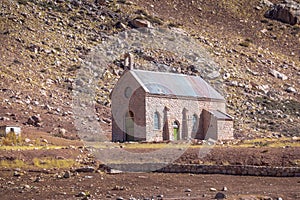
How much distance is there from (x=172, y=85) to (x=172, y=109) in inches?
69.3

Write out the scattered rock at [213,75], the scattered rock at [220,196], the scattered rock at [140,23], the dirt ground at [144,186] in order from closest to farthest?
the scattered rock at [220,196] < the dirt ground at [144,186] < the scattered rock at [213,75] < the scattered rock at [140,23]

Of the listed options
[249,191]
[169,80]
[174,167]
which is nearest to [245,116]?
[169,80]

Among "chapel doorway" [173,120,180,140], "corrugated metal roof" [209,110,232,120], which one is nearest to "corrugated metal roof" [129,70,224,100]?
"corrugated metal roof" [209,110,232,120]

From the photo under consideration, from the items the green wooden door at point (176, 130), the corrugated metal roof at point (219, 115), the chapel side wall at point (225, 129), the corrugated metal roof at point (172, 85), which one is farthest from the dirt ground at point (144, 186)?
the corrugated metal roof at point (219, 115)

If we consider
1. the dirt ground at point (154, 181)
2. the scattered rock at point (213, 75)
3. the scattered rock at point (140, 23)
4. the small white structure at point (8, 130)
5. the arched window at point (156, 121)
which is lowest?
the dirt ground at point (154, 181)

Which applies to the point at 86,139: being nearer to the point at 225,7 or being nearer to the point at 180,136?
the point at 180,136

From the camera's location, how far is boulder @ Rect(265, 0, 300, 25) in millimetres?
101250

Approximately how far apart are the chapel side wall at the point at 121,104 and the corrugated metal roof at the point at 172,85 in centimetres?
52

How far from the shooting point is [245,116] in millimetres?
64500

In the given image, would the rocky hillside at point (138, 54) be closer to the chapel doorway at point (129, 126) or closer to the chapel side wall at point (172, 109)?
the chapel doorway at point (129, 126)

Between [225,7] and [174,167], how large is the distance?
72.0 meters

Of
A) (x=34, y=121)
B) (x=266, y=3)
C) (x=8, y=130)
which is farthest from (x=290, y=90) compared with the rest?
(x=8, y=130)

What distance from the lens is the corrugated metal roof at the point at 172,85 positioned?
4622 cm

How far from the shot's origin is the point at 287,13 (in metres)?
102
